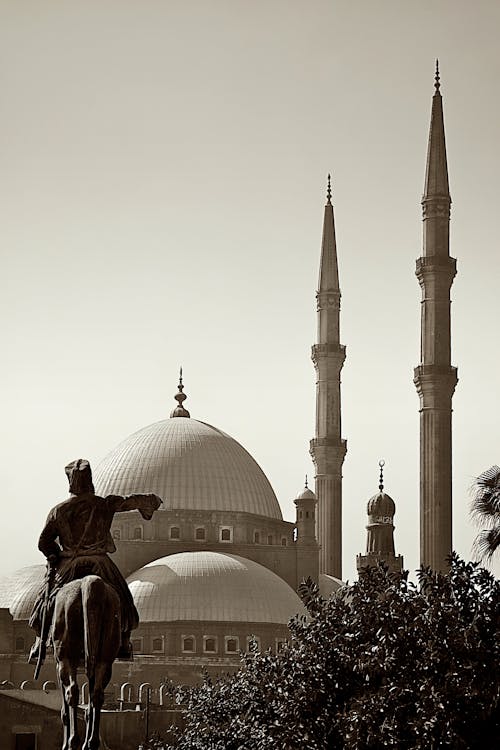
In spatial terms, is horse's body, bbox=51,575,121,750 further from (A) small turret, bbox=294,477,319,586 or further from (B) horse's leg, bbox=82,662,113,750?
(A) small turret, bbox=294,477,319,586

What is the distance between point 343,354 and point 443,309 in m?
15.4

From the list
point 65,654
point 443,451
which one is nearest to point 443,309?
point 443,451

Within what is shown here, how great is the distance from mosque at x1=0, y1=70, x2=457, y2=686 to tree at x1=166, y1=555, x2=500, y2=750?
114 ft

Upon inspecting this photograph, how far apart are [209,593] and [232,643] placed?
108 inches

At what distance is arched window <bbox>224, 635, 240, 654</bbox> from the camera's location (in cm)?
7469

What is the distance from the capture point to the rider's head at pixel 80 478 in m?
15.1

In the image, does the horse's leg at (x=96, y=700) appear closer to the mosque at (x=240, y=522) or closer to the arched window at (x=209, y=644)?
the mosque at (x=240, y=522)

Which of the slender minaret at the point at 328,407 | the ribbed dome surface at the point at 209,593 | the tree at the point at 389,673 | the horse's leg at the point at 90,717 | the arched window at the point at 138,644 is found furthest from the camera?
the slender minaret at the point at 328,407

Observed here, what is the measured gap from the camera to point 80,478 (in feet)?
49.7

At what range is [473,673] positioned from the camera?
27250 millimetres

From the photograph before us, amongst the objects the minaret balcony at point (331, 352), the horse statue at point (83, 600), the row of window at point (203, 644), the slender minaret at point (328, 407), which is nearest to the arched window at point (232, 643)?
the row of window at point (203, 644)

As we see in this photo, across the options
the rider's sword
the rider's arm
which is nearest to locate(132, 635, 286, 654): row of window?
the rider's sword

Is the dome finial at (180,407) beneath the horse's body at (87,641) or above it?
above

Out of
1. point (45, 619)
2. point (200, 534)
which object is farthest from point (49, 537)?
point (200, 534)
